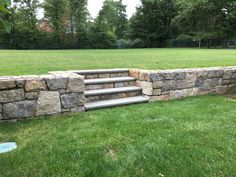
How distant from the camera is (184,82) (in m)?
4.57

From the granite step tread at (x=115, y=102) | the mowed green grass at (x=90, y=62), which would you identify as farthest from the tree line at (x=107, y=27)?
the granite step tread at (x=115, y=102)

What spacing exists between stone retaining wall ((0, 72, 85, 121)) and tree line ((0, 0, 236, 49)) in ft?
67.8

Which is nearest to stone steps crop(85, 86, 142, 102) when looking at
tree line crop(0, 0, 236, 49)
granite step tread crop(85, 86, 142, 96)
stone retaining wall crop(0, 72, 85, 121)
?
granite step tread crop(85, 86, 142, 96)

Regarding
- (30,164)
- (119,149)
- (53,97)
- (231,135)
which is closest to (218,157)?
(231,135)

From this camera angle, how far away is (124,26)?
113 ft

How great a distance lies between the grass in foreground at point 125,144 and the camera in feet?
6.70

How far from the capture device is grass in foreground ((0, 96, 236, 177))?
6.70 ft

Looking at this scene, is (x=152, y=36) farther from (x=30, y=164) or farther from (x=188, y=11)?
(x=30, y=164)

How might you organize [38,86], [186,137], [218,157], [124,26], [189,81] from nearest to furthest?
[218,157] < [186,137] < [38,86] < [189,81] < [124,26]

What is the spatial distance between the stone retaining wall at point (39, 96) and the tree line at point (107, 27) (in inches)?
814

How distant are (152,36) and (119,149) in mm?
29569

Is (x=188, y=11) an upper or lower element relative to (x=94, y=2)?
lower

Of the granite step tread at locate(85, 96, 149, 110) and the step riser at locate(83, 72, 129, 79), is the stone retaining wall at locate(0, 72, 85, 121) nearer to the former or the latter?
the granite step tread at locate(85, 96, 149, 110)

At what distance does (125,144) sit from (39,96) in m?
1.42
